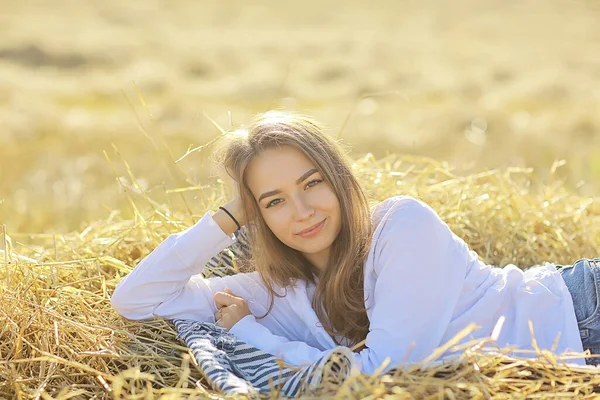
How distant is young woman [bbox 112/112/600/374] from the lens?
2602 millimetres

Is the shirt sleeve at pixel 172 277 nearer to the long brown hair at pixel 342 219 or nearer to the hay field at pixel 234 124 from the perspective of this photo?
the hay field at pixel 234 124

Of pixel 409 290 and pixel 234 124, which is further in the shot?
pixel 234 124

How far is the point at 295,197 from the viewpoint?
2801 millimetres

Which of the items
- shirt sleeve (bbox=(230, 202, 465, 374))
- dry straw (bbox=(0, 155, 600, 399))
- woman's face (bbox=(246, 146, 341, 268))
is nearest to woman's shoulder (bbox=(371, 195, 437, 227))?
shirt sleeve (bbox=(230, 202, 465, 374))

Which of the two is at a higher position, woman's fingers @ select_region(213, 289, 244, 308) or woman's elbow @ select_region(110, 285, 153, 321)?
woman's fingers @ select_region(213, 289, 244, 308)

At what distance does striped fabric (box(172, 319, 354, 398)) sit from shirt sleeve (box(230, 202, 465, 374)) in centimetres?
8

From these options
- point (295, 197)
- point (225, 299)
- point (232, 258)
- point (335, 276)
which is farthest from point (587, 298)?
point (232, 258)

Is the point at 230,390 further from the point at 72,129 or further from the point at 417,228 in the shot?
the point at 72,129

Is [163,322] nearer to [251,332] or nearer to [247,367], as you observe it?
[251,332]

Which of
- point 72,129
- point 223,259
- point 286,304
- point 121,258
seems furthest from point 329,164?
point 72,129

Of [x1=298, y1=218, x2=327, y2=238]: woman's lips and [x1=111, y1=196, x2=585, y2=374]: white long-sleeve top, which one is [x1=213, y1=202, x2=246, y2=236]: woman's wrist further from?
[x1=298, y1=218, x2=327, y2=238]: woman's lips

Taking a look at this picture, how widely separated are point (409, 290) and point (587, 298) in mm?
774

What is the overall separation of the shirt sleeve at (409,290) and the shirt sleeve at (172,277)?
1.82ft

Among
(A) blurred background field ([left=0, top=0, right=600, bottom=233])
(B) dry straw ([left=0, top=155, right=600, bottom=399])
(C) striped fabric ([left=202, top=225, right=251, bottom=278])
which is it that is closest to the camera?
(B) dry straw ([left=0, top=155, right=600, bottom=399])
